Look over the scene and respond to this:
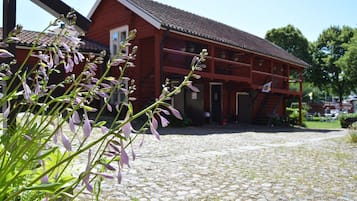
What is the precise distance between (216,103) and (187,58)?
3650 mm

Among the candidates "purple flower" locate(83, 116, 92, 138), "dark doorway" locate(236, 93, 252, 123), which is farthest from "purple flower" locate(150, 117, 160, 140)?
"dark doorway" locate(236, 93, 252, 123)

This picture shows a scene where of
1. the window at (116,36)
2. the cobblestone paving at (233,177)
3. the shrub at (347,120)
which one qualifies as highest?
the window at (116,36)

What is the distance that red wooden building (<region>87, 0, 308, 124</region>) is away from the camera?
606 inches

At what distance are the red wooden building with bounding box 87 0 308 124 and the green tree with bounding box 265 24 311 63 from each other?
22217mm

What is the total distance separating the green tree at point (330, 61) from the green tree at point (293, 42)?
1813mm

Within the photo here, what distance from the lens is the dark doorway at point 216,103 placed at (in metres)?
19.6

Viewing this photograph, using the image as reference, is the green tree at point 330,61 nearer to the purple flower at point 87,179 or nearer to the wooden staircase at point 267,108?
the wooden staircase at point 267,108

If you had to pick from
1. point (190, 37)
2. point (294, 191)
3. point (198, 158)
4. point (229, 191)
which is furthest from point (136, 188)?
point (190, 37)

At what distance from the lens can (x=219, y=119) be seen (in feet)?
64.1

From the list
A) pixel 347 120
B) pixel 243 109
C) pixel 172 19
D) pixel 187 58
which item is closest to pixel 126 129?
pixel 172 19

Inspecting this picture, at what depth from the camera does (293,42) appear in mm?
44406

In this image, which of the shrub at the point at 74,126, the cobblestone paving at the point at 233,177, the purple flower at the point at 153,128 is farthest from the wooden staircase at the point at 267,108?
the purple flower at the point at 153,128

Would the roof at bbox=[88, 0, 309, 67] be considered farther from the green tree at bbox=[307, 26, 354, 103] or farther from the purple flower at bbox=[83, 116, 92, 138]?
the green tree at bbox=[307, 26, 354, 103]

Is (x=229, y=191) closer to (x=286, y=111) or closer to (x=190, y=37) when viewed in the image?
(x=190, y=37)
